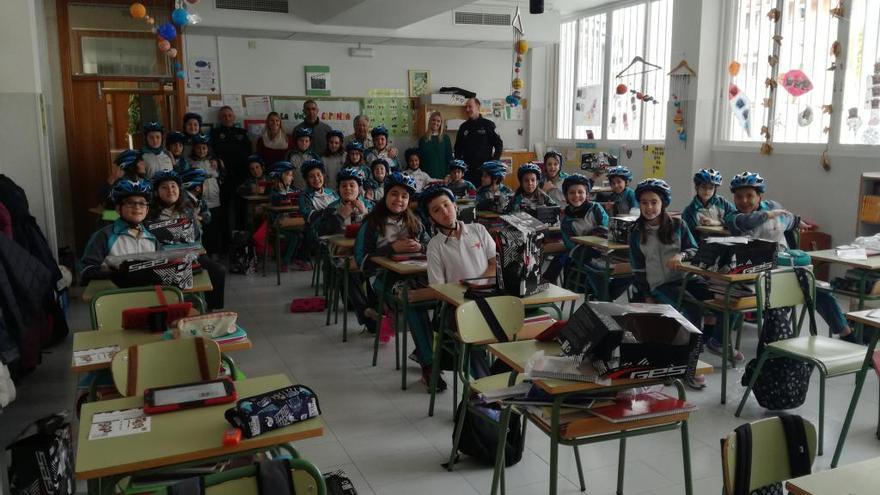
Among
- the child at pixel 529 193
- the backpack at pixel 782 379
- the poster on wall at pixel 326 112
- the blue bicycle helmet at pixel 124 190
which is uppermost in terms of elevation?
the poster on wall at pixel 326 112

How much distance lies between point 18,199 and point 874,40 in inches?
281

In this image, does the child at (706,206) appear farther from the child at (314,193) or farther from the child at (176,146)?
the child at (176,146)

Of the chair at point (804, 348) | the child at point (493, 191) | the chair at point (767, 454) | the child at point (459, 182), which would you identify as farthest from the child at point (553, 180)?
the chair at point (767, 454)

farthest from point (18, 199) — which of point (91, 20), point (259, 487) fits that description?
point (91, 20)

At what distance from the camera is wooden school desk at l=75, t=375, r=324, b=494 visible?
6.09ft

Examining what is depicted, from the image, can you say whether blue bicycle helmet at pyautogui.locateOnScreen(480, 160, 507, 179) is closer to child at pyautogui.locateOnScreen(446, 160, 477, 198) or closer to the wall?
child at pyautogui.locateOnScreen(446, 160, 477, 198)

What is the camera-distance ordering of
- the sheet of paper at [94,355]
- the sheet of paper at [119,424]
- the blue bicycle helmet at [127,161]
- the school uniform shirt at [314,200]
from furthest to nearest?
the school uniform shirt at [314,200] < the blue bicycle helmet at [127,161] < the sheet of paper at [94,355] < the sheet of paper at [119,424]

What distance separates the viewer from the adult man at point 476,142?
9.65 meters

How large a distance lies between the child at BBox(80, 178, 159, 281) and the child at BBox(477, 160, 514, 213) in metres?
3.50

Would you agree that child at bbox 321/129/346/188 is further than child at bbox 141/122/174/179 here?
Yes

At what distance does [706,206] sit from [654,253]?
Answer: 1.53 m

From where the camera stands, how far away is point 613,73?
1015 cm

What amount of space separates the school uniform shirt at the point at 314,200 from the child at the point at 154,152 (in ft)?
5.87

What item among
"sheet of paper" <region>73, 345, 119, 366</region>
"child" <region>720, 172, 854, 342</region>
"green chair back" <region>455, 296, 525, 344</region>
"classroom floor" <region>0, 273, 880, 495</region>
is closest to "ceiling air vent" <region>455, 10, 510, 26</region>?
"child" <region>720, 172, 854, 342</region>
